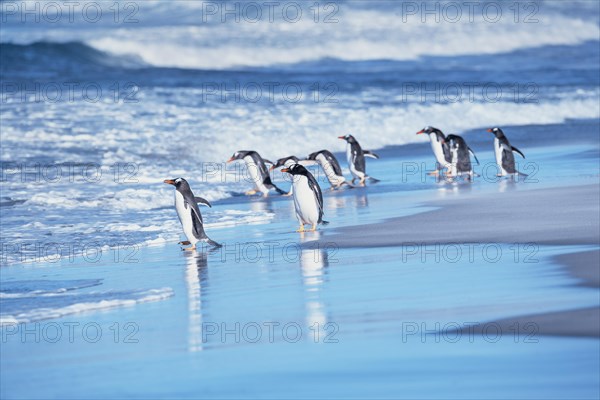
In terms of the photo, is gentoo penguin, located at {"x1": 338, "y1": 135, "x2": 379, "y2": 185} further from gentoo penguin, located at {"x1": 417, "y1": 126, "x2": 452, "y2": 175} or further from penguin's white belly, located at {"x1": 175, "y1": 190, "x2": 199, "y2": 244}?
penguin's white belly, located at {"x1": 175, "y1": 190, "x2": 199, "y2": 244}

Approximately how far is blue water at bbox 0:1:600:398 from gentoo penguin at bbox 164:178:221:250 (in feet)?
0.53

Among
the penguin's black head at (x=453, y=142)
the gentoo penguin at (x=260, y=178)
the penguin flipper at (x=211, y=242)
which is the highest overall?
the penguin's black head at (x=453, y=142)

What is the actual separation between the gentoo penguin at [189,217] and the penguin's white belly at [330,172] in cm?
367

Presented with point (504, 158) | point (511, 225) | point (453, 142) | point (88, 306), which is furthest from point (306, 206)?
point (453, 142)

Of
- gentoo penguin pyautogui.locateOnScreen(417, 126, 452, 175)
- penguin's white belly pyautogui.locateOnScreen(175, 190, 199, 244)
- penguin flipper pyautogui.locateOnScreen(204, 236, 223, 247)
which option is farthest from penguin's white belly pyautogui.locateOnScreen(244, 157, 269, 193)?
penguin flipper pyautogui.locateOnScreen(204, 236, 223, 247)

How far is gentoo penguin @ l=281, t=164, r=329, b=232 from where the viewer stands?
9.32m

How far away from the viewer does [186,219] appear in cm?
866

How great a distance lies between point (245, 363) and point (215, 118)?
15.7 metres

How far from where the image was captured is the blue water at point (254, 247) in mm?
4758

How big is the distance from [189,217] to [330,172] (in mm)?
4293

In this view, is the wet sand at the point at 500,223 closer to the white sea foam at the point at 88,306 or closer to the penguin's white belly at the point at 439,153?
the white sea foam at the point at 88,306

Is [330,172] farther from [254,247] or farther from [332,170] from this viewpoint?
[254,247]

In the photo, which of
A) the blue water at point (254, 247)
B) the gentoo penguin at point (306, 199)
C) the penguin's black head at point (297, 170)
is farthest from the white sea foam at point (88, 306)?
the penguin's black head at point (297, 170)

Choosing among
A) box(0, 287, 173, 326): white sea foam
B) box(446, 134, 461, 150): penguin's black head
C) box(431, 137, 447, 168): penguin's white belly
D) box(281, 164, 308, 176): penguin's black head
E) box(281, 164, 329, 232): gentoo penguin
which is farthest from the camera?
box(431, 137, 447, 168): penguin's white belly
